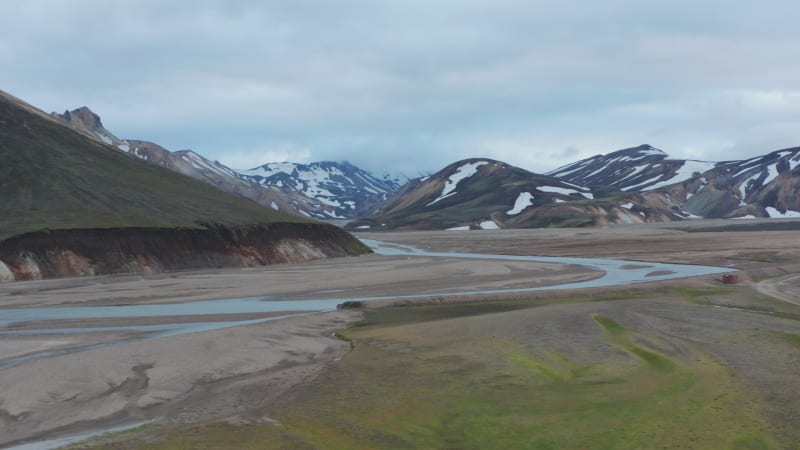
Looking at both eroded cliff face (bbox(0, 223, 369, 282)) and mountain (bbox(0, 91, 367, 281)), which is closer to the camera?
eroded cliff face (bbox(0, 223, 369, 282))

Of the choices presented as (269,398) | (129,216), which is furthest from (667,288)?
(129,216)

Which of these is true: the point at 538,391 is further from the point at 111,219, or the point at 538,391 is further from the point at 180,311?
the point at 111,219

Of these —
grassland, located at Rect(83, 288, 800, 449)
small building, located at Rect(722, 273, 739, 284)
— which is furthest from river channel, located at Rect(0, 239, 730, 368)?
grassland, located at Rect(83, 288, 800, 449)

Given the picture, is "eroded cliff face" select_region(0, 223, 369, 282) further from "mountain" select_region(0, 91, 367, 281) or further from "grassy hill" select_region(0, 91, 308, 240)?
"grassy hill" select_region(0, 91, 308, 240)

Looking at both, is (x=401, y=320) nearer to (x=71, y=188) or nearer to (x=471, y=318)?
(x=471, y=318)

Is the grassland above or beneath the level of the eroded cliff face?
beneath

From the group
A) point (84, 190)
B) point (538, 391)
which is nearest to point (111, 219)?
point (84, 190)
